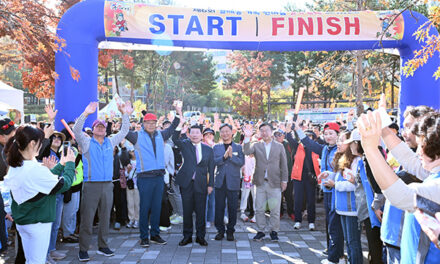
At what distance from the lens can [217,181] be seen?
283 inches

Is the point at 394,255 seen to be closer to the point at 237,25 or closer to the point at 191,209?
the point at 191,209

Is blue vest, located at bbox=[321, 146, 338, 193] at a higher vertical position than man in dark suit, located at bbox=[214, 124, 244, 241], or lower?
higher

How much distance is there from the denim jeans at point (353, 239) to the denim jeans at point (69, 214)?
4.57 meters

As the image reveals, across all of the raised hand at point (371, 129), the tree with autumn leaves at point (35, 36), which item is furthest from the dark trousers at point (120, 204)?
the raised hand at point (371, 129)

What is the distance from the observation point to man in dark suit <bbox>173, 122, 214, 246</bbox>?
688 cm

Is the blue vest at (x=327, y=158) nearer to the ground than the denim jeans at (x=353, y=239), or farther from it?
farther from it

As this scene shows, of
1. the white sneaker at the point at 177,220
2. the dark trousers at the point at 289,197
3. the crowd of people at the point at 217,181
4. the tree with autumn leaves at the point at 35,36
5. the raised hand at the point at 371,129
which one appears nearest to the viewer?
the raised hand at the point at 371,129

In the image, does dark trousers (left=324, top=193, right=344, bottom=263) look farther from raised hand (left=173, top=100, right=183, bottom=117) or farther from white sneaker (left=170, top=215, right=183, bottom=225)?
white sneaker (left=170, top=215, right=183, bottom=225)

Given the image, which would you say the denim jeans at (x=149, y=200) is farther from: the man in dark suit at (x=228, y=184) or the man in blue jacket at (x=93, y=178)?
the man in dark suit at (x=228, y=184)

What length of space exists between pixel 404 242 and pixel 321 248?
4345 mm

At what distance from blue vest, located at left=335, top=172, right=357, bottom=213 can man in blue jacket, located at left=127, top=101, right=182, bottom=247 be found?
10.6ft

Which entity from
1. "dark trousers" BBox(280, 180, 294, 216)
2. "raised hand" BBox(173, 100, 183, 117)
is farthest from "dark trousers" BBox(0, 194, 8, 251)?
"dark trousers" BBox(280, 180, 294, 216)

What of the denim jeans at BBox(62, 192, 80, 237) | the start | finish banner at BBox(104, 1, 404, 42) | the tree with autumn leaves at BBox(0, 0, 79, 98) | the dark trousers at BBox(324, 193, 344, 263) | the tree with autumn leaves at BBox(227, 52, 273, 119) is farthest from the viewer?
the tree with autumn leaves at BBox(227, 52, 273, 119)

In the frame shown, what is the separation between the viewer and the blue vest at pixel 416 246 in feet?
7.23
